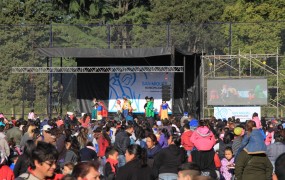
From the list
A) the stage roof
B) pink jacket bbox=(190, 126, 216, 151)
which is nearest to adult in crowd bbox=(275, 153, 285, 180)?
pink jacket bbox=(190, 126, 216, 151)

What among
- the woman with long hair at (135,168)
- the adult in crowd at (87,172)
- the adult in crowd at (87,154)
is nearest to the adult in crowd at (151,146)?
the adult in crowd at (87,154)

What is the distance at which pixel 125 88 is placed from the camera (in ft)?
151

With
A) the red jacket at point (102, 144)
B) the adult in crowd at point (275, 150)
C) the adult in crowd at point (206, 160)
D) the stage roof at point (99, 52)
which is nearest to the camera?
the adult in crowd at point (206, 160)

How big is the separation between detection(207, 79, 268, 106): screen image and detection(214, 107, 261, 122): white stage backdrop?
30 cm

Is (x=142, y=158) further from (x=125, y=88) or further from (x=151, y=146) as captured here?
(x=125, y=88)

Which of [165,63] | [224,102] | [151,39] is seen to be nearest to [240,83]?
[224,102]

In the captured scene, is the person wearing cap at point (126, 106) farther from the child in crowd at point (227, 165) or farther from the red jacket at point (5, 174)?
the red jacket at point (5, 174)

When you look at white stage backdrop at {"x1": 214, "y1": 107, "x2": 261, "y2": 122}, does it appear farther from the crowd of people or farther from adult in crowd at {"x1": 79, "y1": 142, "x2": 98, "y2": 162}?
adult in crowd at {"x1": 79, "y1": 142, "x2": 98, "y2": 162}

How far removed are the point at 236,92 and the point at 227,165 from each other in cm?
2542

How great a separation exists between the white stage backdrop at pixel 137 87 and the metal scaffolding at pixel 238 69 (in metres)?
2.34

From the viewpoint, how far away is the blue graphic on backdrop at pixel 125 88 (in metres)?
46.0

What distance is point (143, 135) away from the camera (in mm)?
19062

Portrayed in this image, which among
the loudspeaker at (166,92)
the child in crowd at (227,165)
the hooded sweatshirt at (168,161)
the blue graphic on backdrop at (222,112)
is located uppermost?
the loudspeaker at (166,92)

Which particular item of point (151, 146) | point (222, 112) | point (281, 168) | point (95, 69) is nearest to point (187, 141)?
point (151, 146)
